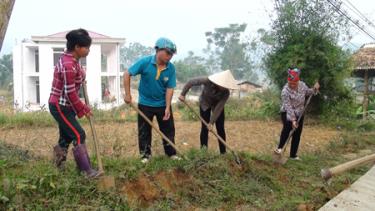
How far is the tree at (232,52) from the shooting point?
189 feet

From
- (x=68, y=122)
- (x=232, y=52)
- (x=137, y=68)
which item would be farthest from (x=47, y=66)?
(x=232, y=52)

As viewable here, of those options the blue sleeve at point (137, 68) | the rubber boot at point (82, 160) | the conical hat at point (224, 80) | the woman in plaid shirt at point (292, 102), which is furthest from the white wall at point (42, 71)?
the rubber boot at point (82, 160)

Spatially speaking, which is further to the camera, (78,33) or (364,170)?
(364,170)

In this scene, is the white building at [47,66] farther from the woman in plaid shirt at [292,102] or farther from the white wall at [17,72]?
the woman in plaid shirt at [292,102]

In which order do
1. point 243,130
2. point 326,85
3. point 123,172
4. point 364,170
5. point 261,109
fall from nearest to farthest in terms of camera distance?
point 123,172 < point 364,170 < point 243,130 < point 326,85 < point 261,109

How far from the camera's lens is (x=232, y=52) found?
59812 mm

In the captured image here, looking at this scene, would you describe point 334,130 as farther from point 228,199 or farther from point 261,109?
point 228,199

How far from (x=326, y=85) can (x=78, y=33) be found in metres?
9.30

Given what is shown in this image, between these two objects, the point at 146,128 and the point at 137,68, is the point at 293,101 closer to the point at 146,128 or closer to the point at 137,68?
the point at 146,128

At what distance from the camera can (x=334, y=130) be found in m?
10.2

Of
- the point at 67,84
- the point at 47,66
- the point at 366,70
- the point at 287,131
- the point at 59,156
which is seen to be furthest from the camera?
the point at 47,66

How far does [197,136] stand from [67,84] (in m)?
5.55

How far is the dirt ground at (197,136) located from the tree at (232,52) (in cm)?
4471

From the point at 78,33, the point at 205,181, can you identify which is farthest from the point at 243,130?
the point at 78,33
